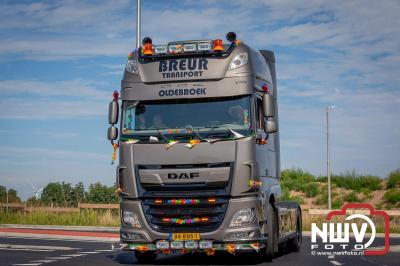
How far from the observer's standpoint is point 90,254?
Result: 61.8ft

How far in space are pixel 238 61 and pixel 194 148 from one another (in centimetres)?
200

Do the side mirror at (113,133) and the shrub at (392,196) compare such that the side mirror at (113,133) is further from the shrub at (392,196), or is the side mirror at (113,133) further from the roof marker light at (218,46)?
the shrub at (392,196)

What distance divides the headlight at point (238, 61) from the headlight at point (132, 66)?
6.52ft

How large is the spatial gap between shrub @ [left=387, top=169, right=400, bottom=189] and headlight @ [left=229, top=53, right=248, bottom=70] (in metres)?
51.6

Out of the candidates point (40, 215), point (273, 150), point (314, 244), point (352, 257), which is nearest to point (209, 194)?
point (273, 150)

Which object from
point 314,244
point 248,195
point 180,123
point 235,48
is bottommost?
point 314,244

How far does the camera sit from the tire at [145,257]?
16405mm

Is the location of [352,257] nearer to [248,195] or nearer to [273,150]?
[273,150]

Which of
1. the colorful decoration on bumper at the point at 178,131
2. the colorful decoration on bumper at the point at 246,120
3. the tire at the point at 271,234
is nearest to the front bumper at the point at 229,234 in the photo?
the tire at the point at 271,234

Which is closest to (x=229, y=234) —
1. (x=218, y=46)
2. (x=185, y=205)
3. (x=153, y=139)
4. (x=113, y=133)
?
(x=185, y=205)

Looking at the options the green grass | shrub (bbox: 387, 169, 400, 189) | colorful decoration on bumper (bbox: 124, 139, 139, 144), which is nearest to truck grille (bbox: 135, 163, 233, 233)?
colorful decoration on bumper (bbox: 124, 139, 139, 144)

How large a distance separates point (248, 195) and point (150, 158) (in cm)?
205

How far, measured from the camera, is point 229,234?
14453 millimetres

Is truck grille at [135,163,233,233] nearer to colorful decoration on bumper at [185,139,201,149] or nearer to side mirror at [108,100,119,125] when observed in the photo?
colorful decoration on bumper at [185,139,201,149]
